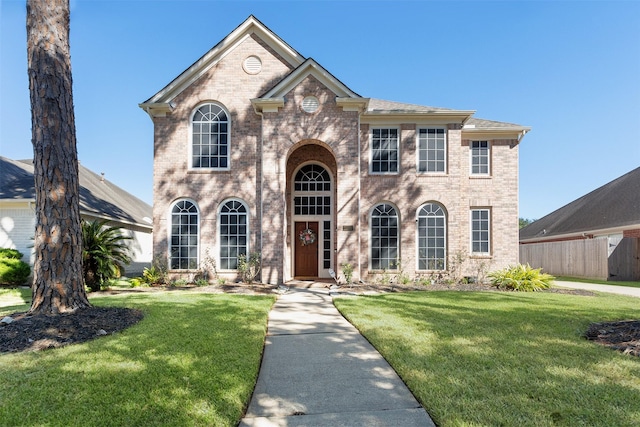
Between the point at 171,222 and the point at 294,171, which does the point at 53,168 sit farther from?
the point at 294,171

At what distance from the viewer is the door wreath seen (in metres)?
13.6

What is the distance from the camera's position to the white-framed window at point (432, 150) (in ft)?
43.8

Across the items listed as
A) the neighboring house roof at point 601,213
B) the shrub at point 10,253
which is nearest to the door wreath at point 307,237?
the shrub at point 10,253

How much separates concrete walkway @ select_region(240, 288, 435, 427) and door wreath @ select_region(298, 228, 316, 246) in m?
7.47

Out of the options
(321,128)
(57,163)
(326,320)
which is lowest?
(326,320)

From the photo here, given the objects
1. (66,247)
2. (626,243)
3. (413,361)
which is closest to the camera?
(413,361)

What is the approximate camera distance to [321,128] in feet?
40.1

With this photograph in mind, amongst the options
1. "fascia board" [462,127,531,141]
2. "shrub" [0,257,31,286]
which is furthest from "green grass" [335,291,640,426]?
"shrub" [0,257,31,286]

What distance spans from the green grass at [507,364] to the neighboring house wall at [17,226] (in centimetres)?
1245

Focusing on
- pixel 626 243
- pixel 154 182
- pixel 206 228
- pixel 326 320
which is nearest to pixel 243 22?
pixel 154 182

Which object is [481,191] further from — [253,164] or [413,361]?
[413,361]

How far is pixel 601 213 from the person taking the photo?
1914cm

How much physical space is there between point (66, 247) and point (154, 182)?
719 centimetres

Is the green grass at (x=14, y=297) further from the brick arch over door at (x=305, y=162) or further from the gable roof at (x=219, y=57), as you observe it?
the brick arch over door at (x=305, y=162)
